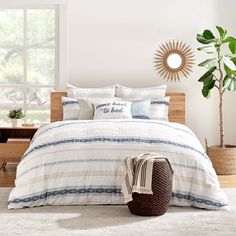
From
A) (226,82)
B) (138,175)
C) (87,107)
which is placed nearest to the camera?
(138,175)

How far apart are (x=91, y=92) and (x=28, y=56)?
3.23 ft

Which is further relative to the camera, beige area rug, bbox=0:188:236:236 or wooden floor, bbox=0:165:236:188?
wooden floor, bbox=0:165:236:188

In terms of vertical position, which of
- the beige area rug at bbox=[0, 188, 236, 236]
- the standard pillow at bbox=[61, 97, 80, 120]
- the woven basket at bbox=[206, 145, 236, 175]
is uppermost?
the standard pillow at bbox=[61, 97, 80, 120]

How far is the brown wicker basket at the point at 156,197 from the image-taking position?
4.34 m

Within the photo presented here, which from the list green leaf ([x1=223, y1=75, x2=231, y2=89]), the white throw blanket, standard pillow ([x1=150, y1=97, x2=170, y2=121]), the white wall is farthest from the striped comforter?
the white wall

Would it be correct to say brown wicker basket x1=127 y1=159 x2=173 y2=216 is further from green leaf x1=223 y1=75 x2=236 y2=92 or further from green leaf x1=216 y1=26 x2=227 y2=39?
green leaf x1=216 y1=26 x2=227 y2=39

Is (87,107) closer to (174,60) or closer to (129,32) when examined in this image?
(129,32)

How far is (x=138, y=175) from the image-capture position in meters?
4.34

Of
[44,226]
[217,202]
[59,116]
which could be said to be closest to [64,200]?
[44,226]

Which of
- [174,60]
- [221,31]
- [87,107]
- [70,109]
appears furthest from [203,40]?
[70,109]

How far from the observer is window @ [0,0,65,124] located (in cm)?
711

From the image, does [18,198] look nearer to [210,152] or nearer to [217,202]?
[217,202]

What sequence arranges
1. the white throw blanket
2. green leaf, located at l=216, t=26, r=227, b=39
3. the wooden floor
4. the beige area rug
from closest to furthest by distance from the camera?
the beige area rug → the white throw blanket → the wooden floor → green leaf, located at l=216, t=26, r=227, b=39

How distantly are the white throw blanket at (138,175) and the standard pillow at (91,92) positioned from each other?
2.20m
